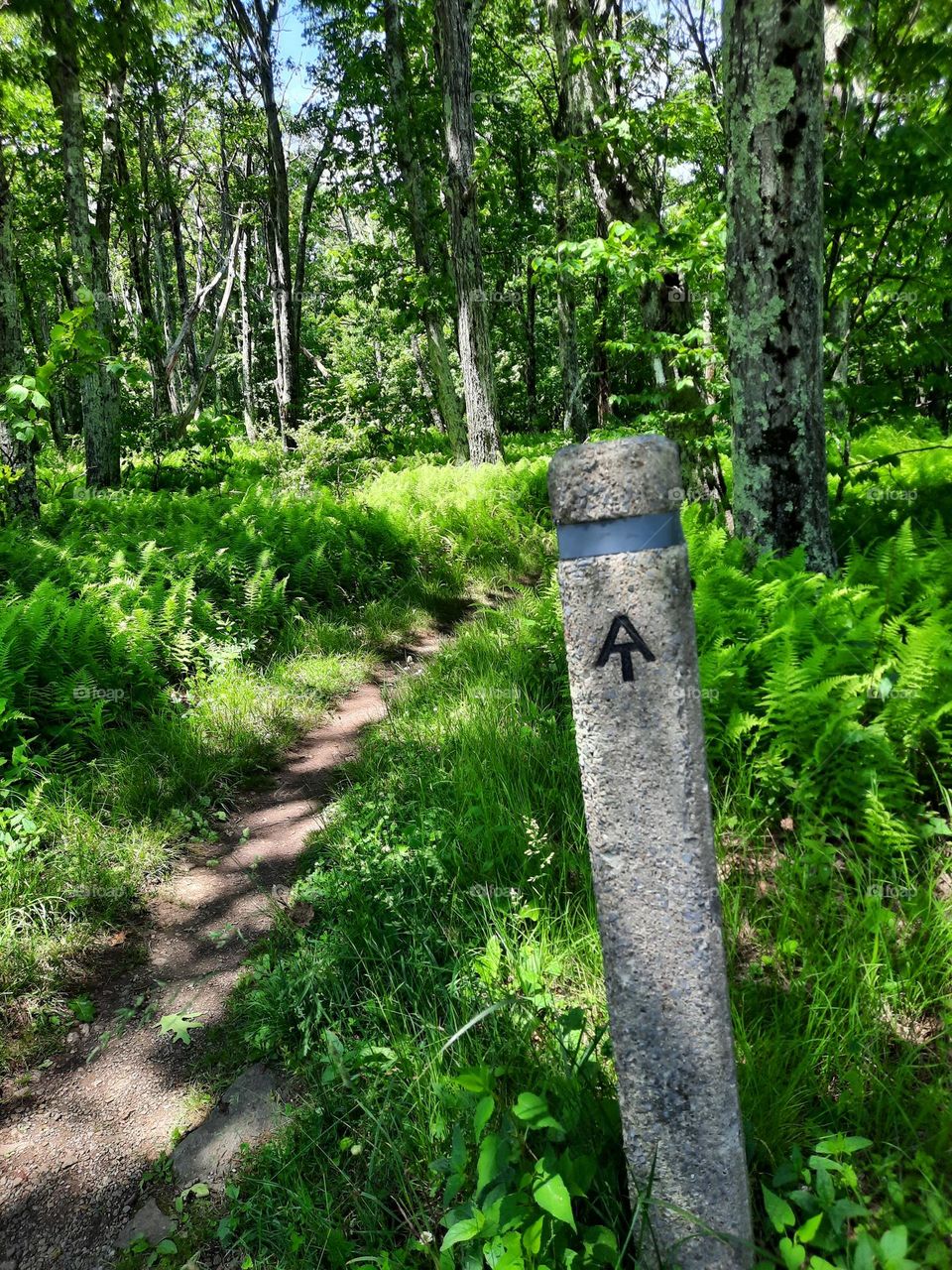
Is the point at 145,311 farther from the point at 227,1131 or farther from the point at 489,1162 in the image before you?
the point at 489,1162

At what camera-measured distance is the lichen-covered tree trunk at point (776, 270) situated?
12.2 ft

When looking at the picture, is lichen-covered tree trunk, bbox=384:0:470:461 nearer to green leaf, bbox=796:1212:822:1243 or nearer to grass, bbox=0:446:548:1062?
grass, bbox=0:446:548:1062

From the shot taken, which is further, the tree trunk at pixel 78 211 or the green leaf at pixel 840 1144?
the tree trunk at pixel 78 211

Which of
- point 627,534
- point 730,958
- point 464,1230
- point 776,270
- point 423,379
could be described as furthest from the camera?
point 423,379

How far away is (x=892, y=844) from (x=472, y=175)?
11958 millimetres

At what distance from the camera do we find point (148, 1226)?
236cm

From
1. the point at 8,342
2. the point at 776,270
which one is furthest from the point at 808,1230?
the point at 8,342

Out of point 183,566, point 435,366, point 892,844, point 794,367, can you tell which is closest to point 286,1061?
point 892,844

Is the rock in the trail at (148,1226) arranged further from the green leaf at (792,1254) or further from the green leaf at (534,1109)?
the green leaf at (792,1254)

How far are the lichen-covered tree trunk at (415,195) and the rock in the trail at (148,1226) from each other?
13.4 metres

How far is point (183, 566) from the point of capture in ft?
23.0

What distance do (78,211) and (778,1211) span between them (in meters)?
12.9

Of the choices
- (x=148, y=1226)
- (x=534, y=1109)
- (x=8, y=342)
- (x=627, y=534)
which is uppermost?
(x=8, y=342)

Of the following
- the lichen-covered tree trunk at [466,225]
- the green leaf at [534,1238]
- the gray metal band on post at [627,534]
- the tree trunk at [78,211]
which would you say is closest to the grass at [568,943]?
the green leaf at [534,1238]
